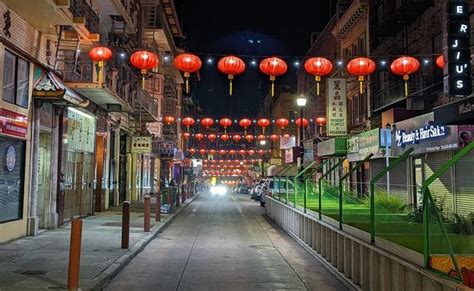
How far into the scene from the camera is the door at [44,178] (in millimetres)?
17375

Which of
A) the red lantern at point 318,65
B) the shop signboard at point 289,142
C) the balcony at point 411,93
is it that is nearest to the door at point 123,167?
the balcony at point 411,93

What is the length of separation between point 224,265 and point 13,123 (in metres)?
6.87

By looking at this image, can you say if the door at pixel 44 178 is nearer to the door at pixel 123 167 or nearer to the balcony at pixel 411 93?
the door at pixel 123 167

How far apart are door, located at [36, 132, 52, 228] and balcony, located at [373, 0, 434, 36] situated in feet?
54.5

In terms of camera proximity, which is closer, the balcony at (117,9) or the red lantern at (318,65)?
the red lantern at (318,65)

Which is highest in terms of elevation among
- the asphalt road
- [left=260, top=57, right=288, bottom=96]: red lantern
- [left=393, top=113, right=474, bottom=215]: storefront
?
[left=260, top=57, right=288, bottom=96]: red lantern

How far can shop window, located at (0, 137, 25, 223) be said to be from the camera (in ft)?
45.4

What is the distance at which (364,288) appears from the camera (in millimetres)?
8727

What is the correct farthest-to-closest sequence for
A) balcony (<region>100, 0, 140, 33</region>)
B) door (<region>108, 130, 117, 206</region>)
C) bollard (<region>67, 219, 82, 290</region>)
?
1. door (<region>108, 130, 117, 206</region>)
2. balcony (<region>100, 0, 140, 33</region>)
3. bollard (<region>67, 219, 82, 290</region>)

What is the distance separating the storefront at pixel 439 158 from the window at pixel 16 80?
1033cm

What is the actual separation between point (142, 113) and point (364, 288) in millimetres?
25714

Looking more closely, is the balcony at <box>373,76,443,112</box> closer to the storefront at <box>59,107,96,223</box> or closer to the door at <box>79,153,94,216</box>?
the storefront at <box>59,107,96,223</box>

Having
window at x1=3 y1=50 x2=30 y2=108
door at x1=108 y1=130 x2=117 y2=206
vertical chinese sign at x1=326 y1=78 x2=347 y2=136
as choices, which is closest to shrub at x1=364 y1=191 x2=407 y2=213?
window at x1=3 y1=50 x2=30 y2=108

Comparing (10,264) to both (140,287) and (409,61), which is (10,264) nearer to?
(140,287)
